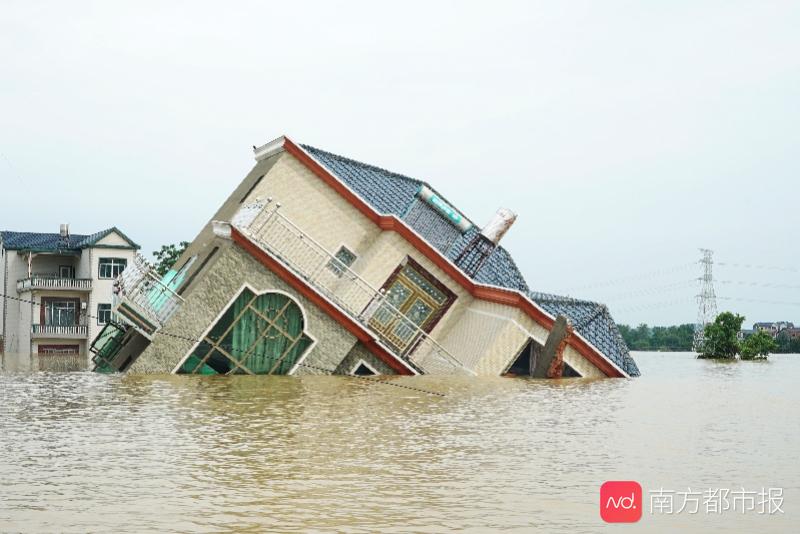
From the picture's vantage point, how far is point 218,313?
93.4ft

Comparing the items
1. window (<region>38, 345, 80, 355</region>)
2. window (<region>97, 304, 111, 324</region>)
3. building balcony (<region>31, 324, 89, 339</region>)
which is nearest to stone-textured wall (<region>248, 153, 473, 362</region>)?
window (<region>97, 304, 111, 324</region>)

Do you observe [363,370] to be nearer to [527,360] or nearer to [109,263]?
[527,360]

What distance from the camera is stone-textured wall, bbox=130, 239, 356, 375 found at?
2811cm

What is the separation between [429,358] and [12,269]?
4470 centimetres

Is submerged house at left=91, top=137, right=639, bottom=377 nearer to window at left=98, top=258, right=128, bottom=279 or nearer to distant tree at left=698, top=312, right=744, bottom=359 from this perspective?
window at left=98, top=258, right=128, bottom=279

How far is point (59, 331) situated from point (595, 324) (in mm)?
41752

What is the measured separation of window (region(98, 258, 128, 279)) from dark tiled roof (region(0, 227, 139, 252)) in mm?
1422

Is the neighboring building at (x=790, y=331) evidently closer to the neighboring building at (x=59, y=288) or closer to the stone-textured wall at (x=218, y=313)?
the neighboring building at (x=59, y=288)

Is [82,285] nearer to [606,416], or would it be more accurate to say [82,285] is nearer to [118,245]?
[118,245]

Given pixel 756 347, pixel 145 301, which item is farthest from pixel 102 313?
pixel 756 347

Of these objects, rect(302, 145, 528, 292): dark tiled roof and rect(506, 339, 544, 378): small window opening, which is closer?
rect(506, 339, 544, 378): small window opening

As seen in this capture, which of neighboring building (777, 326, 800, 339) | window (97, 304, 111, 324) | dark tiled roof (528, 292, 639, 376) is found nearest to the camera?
dark tiled roof (528, 292, 639, 376)

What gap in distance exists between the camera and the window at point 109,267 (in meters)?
65.1

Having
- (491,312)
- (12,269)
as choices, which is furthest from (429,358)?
(12,269)
